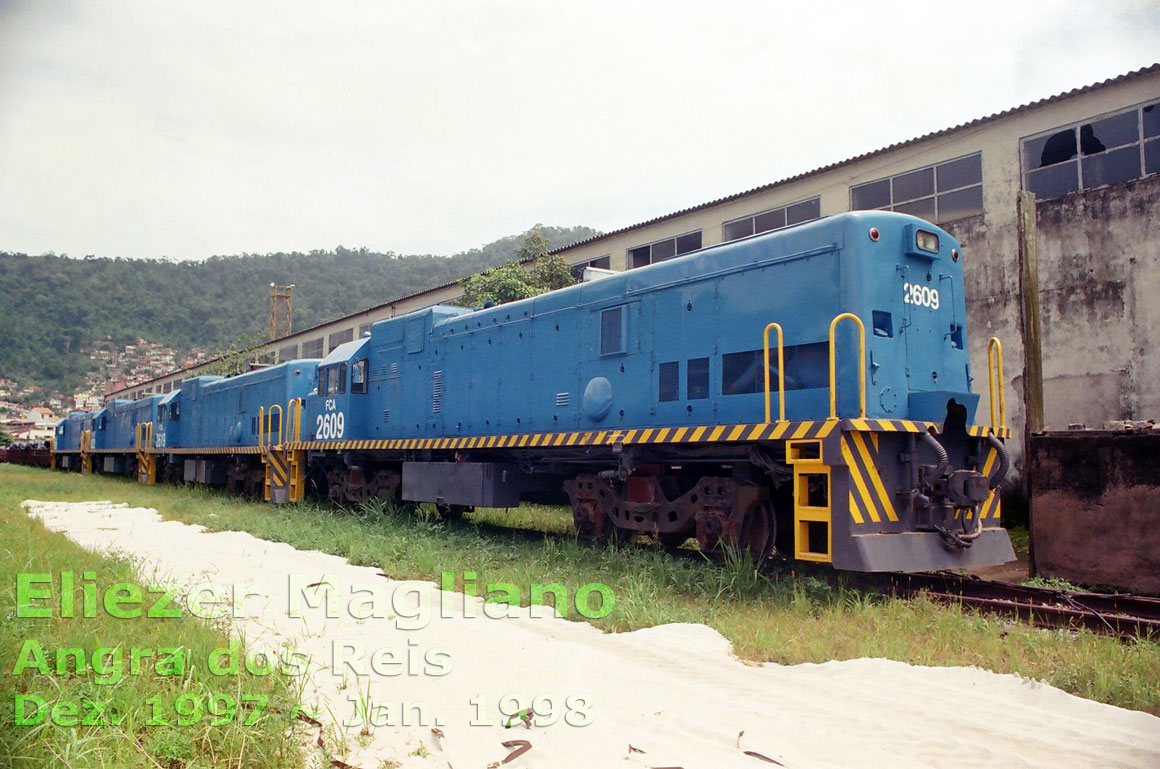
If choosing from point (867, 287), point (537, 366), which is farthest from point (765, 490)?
point (537, 366)

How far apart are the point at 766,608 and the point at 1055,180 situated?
1242 cm

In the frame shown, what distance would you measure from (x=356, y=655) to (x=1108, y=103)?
15641 millimetres

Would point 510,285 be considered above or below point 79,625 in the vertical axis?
above

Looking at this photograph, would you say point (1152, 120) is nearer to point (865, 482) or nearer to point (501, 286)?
point (865, 482)

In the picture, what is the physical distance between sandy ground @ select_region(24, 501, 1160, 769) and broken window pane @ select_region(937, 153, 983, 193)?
44.5 feet

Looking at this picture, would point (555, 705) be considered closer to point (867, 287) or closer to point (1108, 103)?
point (867, 287)

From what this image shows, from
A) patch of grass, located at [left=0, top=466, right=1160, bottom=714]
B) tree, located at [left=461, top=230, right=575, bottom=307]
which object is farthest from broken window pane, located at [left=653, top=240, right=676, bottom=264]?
patch of grass, located at [left=0, top=466, right=1160, bottom=714]

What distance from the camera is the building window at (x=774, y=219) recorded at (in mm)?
18719

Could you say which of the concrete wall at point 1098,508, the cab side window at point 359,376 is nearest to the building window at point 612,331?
the concrete wall at point 1098,508

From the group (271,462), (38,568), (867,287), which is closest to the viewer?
(38,568)

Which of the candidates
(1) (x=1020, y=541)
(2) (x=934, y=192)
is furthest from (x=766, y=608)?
(2) (x=934, y=192)

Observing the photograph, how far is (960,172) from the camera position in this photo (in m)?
16.4

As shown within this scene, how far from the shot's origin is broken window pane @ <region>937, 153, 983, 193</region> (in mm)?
16141

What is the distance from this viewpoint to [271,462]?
17641 millimetres
